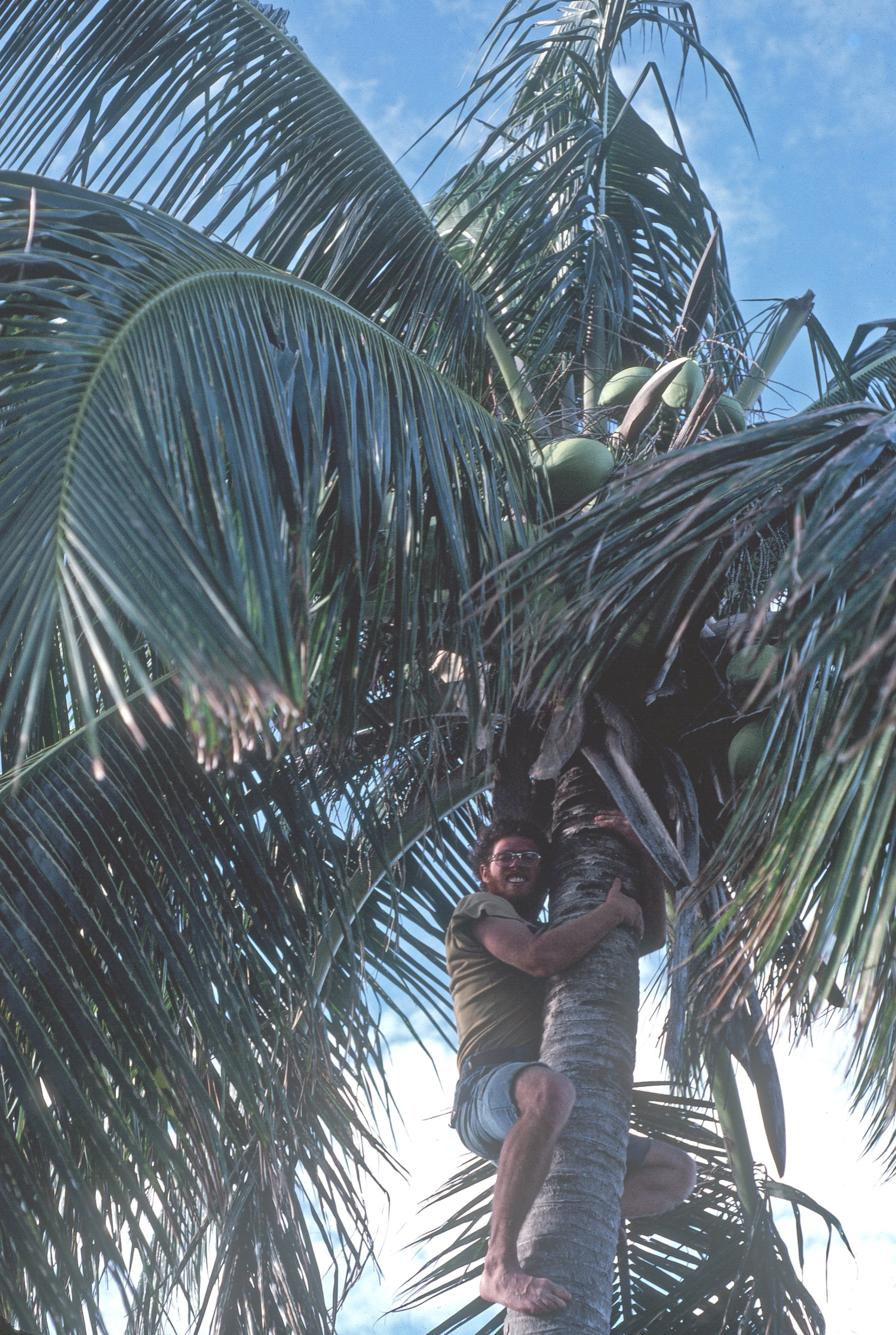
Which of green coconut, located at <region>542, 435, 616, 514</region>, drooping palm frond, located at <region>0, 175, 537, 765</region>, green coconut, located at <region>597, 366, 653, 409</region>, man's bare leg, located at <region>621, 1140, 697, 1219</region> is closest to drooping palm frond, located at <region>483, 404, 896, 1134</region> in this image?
drooping palm frond, located at <region>0, 175, 537, 765</region>

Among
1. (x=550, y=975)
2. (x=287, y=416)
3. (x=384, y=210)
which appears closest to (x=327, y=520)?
(x=287, y=416)

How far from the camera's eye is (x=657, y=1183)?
342 cm

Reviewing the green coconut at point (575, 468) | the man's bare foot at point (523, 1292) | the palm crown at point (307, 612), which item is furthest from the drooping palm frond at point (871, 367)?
the man's bare foot at point (523, 1292)

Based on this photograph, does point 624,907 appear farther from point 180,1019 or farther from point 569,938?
point 180,1019

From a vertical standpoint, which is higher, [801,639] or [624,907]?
[801,639]

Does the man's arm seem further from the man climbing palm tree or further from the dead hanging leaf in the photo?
the dead hanging leaf

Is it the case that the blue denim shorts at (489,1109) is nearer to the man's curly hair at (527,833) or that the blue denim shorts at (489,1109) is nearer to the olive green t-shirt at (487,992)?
the olive green t-shirt at (487,992)

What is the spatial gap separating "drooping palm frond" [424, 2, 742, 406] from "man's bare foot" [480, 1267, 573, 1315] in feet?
8.41

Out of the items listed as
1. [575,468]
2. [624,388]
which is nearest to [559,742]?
[575,468]

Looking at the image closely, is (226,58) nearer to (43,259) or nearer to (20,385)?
(43,259)

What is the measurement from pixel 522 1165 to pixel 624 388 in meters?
2.07

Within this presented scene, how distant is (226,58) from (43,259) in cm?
204

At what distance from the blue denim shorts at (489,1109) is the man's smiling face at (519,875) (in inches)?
18.7

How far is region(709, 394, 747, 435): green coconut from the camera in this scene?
11.7 ft
